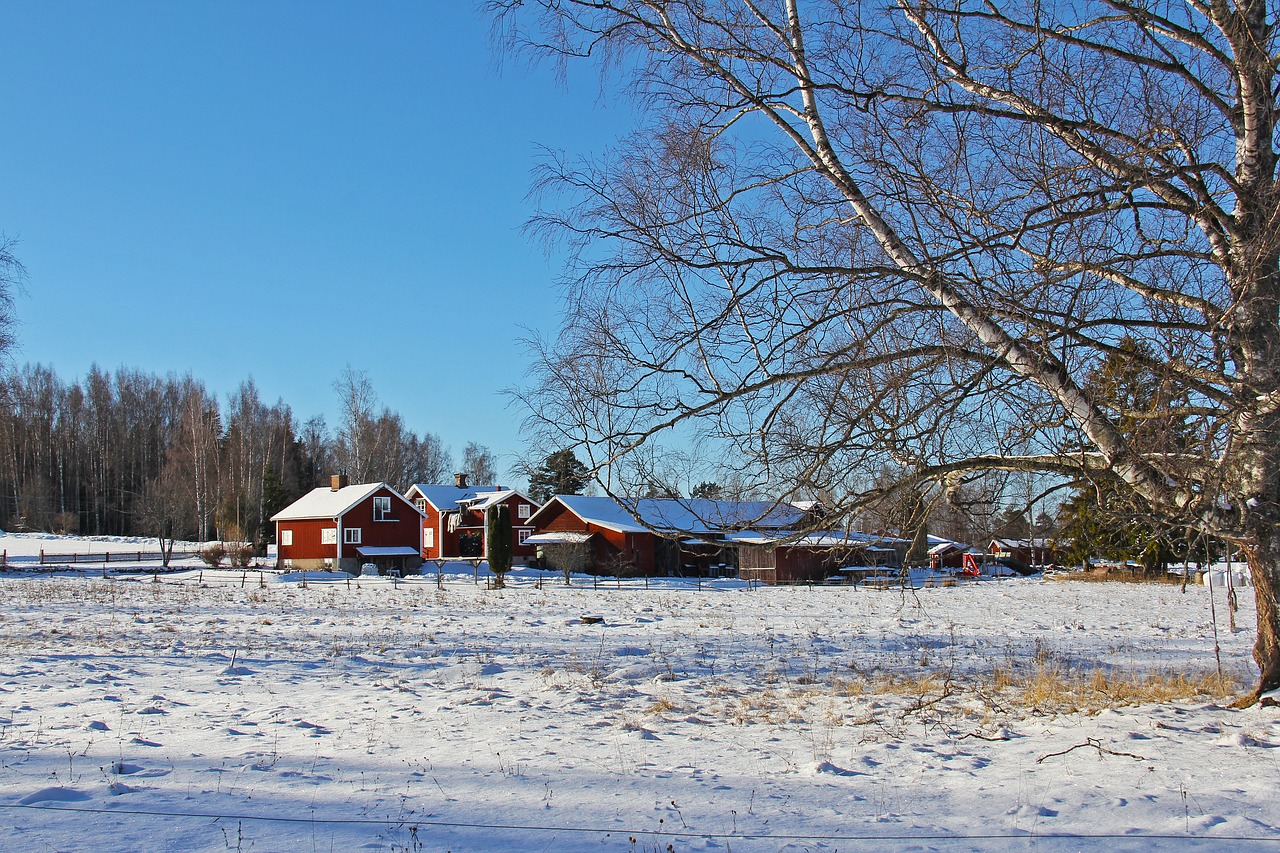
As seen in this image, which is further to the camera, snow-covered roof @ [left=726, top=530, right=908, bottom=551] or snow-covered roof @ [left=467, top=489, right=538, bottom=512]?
snow-covered roof @ [left=467, top=489, right=538, bottom=512]

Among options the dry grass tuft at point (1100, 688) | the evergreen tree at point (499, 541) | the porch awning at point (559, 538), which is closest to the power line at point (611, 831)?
the dry grass tuft at point (1100, 688)

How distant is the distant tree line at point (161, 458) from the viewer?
221 feet

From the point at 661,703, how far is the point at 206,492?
216ft

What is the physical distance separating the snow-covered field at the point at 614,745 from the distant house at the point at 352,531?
34.6 m

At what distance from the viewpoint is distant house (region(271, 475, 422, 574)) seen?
49.7 meters

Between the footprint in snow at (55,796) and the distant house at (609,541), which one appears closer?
the footprint in snow at (55,796)

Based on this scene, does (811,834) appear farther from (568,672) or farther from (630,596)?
(630,596)

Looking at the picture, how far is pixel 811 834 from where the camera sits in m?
4.80

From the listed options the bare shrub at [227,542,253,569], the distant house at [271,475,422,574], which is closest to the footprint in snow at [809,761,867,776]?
the bare shrub at [227,542,253,569]

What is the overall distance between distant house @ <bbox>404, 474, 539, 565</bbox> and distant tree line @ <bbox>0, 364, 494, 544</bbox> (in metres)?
8.33

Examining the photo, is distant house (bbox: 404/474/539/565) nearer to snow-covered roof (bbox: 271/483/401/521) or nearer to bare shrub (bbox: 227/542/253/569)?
snow-covered roof (bbox: 271/483/401/521)

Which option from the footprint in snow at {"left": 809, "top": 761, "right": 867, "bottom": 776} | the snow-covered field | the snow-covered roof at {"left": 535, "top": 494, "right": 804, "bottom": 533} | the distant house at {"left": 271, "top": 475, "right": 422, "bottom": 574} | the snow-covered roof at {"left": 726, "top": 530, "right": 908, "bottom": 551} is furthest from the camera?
the distant house at {"left": 271, "top": 475, "right": 422, "bottom": 574}

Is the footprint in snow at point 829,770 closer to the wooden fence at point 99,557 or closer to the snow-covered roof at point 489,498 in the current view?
the snow-covered roof at point 489,498

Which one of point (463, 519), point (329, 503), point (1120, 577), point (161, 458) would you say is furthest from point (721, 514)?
point (161, 458)
